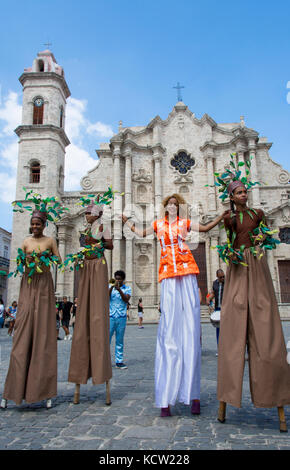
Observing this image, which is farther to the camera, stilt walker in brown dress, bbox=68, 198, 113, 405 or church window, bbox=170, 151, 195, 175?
church window, bbox=170, 151, 195, 175

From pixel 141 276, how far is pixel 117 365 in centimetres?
1640

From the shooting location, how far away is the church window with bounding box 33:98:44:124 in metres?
23.8

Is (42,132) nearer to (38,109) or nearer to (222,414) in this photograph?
(38,109)

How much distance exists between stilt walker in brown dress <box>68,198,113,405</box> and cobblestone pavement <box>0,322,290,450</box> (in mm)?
340

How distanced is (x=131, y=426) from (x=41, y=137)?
2275 centimetres

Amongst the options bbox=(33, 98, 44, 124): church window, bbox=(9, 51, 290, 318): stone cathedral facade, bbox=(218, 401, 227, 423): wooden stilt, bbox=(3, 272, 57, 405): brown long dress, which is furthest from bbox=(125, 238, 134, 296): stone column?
bbox=(218, 401, 227, 423): wooden stilt

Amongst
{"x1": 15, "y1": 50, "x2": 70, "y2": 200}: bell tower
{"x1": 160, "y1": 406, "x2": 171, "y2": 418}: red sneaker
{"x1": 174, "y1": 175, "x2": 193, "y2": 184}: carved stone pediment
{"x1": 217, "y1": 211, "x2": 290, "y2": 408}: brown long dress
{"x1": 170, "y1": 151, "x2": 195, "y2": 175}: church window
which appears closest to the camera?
{"x1": 217, "y1": 211, "x2": 290, "y2": 408}: brown long dress

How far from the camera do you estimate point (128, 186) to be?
23.2 metres

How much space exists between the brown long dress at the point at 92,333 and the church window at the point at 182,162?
70.0ft

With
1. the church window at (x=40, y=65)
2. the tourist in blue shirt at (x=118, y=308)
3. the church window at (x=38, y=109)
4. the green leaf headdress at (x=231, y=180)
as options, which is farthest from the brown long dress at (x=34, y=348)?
the church window at (x=40, y=65)

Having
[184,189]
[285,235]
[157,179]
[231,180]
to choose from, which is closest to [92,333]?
[231,180]

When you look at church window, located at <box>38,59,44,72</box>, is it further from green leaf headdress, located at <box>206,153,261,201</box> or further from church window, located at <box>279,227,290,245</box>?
green leaf headdress, located at <box>206,153,261,201</box>

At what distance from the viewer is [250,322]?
309cm

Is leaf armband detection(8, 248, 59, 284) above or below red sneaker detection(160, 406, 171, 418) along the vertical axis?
above
